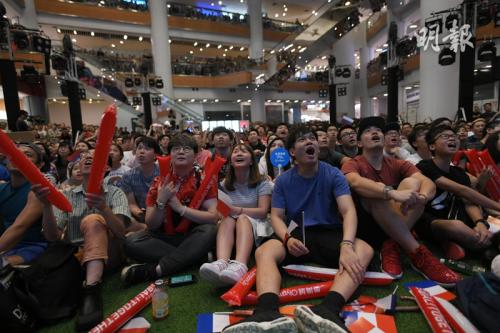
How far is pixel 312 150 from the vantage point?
2.41m

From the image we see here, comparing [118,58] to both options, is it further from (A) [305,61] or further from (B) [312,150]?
(B) [312,150]

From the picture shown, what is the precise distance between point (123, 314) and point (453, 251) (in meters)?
2.54

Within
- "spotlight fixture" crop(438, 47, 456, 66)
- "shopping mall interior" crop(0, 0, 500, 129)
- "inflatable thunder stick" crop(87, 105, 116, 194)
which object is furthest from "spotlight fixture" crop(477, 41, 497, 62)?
"inflatable thunder stick" crop(87, 105, 116, 194)

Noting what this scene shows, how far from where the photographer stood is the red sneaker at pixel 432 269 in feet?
7.02

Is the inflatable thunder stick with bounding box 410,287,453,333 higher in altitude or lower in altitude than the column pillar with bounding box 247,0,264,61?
lower

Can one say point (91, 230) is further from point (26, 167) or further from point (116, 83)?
point (116, 83)

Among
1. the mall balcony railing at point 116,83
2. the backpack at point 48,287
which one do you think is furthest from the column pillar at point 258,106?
the backpack at point 48,287

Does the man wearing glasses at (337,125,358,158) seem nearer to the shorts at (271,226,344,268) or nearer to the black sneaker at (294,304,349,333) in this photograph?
the shorts at (271,226,344,268)

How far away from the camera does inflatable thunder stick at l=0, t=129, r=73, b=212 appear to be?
1621mm

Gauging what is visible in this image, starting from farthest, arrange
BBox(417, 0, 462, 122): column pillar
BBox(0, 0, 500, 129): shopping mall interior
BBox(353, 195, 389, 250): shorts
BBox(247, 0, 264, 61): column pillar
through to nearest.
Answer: BBox(247, 0, 264, 61): column pillar → BBox(0, 0, 500, 129): shopping mall interior → BBox(417, 0, 462, 122): column pillar → BBox(353, 195, 389, 250): shorts

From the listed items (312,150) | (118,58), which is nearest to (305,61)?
(118,58)

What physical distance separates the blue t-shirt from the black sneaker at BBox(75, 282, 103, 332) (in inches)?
56.0

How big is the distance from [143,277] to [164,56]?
57.1 feet

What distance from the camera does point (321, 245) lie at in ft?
7.72
